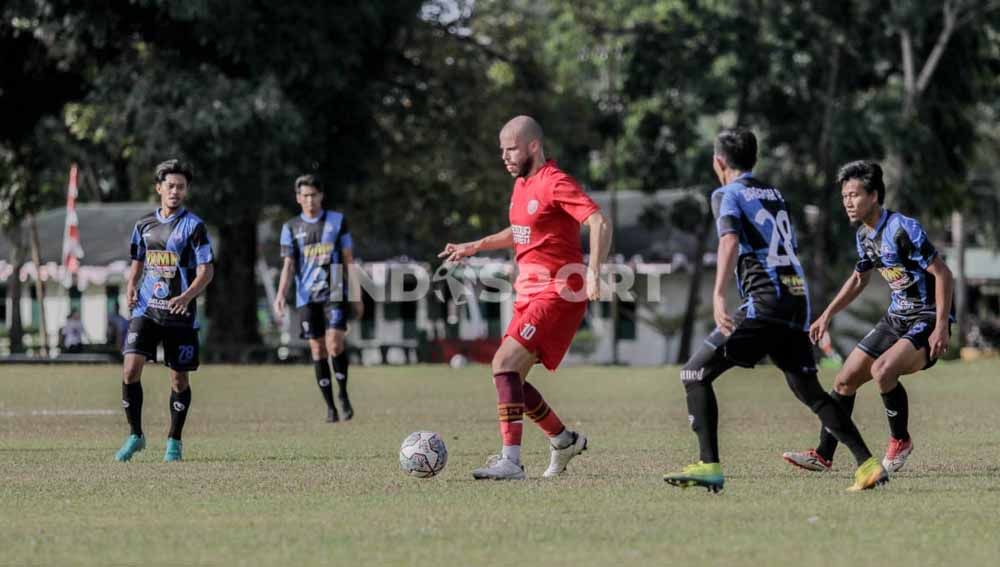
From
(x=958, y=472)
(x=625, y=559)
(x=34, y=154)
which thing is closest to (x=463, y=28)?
(x=34, y=154)

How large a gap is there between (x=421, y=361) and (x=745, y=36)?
1169 centimetres

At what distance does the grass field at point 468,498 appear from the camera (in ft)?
24.7

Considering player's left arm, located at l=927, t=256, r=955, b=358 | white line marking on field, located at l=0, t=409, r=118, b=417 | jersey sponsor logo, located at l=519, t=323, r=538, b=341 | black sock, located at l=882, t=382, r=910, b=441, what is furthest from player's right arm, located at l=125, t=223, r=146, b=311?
white line marking on field, located at l=0, t=409, r=118, b=417

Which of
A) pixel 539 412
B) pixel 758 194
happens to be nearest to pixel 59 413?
pixel 539 412

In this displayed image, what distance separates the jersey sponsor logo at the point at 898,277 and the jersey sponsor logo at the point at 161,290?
484 centimetres

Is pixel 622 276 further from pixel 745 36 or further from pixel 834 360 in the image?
pixel 834 360

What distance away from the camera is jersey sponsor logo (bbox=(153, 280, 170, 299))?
1261 cm

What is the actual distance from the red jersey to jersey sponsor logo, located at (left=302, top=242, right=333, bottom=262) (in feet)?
Answer: 21.0

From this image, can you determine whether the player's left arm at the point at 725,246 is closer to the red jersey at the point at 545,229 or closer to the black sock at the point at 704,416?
the black sock at the point at 704,416

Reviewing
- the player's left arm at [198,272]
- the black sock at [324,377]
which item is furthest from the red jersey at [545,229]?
the black sock at [324,377]

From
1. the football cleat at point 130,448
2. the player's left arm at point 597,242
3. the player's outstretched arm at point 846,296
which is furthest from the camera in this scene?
the football cleat at point 130,448

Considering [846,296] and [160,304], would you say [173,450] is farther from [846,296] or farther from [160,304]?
[846,296]

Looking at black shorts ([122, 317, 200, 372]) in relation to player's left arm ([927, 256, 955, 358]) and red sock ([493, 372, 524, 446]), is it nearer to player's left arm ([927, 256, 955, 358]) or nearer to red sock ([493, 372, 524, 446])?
red sock ([493, 372, 524, 446])
